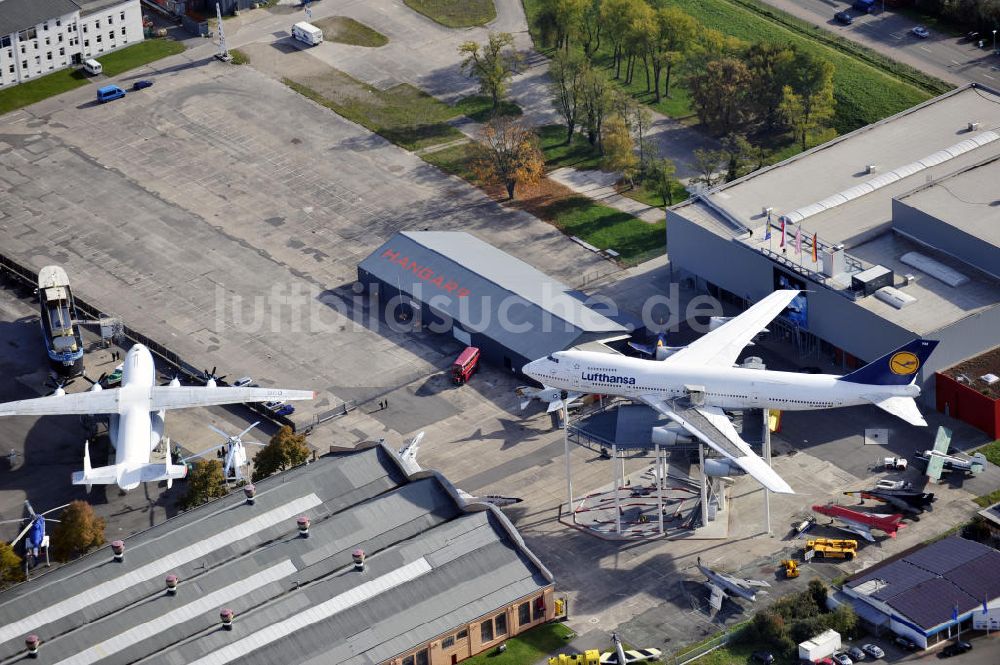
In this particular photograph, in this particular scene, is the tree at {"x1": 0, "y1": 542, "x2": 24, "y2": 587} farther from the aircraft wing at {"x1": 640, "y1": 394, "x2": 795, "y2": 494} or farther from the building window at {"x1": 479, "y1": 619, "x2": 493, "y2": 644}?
the aircraft wing at {"x1": 640, "y1": 394, "x2": 795, "y2": 494}

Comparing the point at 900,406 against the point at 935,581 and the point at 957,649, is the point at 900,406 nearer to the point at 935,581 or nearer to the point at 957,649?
the point at 935,581

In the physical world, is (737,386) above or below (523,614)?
above

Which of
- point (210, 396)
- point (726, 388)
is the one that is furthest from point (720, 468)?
point (210, 396)

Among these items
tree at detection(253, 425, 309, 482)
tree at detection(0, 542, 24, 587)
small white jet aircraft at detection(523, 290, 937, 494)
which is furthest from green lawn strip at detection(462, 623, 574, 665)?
Result: tree at detection(0, 542, 24, 587)

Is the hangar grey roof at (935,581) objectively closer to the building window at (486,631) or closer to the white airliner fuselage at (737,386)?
the white airliner fuselage at (737,386)

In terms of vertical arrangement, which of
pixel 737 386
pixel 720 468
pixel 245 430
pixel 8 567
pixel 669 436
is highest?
pixel 737 386

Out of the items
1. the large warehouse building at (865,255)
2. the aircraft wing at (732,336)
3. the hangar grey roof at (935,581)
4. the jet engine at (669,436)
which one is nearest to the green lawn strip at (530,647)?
the jet engine at (669,436)
